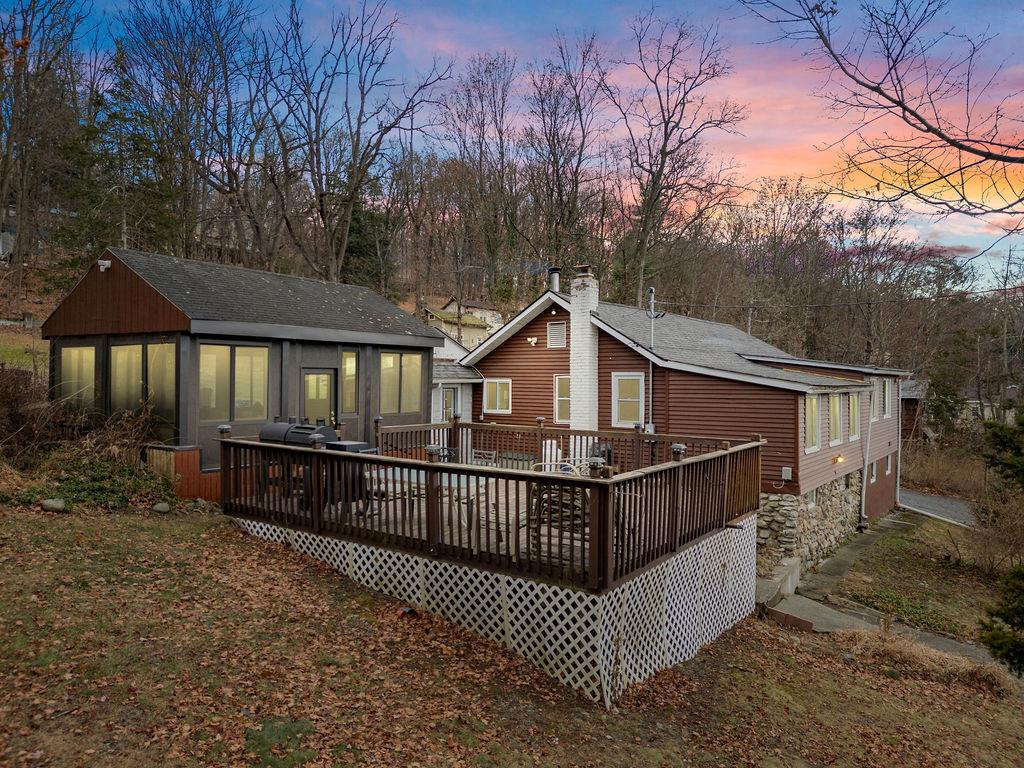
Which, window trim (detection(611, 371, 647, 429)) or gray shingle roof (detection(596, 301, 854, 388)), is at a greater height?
gray shingle roof (detection(596, 301, 854, 388))

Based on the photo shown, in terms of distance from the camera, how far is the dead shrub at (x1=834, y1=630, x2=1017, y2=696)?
27.9 feet

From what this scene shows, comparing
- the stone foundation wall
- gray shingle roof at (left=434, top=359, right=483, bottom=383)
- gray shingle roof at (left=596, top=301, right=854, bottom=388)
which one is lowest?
the stone foundation wall

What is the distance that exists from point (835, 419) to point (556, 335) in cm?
744

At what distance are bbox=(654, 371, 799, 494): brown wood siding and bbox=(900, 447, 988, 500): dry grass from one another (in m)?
16.7

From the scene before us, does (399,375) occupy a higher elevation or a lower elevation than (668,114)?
lower

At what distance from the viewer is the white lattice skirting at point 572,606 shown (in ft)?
19.4

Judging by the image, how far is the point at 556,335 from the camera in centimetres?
1792

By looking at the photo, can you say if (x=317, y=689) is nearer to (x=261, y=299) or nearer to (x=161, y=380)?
(x=161, y=380)

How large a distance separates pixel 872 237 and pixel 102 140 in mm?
32621

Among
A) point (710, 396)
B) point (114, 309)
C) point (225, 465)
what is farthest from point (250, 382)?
point (710, 396)


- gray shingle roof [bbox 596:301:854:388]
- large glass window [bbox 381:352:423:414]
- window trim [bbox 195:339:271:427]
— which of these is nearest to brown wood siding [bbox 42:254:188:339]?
window trim [bbox 195:339:271:427]

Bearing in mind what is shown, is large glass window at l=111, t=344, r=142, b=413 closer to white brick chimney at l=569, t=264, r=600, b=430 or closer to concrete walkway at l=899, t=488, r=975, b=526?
white brick chimney at l=569, t=264, r=600, b=430

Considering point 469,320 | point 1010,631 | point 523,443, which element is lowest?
point 1010,631

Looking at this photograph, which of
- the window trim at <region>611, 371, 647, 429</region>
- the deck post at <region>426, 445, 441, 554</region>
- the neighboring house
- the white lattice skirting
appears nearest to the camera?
the white lattice skirting
